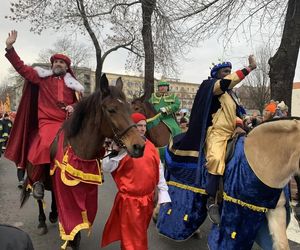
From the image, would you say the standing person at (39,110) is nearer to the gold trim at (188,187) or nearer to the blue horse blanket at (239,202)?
the gold trim at (188,187)

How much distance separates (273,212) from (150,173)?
4.32ft

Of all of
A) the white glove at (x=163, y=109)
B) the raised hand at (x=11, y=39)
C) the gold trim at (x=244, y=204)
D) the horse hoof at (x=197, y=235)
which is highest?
Answer: the raised hand at (x=11, y=39)

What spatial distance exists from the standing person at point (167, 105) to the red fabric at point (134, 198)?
15.3 ft

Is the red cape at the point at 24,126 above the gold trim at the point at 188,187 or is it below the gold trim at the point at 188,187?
above

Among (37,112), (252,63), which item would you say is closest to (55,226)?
(37,112)

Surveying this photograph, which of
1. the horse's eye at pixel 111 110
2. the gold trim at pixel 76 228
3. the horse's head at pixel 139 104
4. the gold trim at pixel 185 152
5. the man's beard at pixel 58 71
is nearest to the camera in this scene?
the horse's eye at pixel 111 110

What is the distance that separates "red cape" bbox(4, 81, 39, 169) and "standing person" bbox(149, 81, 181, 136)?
3738mm

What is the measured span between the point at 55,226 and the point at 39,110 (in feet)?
6.19

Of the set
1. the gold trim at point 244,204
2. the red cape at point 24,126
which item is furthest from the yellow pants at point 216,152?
the red cape at point 24,126

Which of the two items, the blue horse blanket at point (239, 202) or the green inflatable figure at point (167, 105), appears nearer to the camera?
the blue horse blanket at point (239, 202)

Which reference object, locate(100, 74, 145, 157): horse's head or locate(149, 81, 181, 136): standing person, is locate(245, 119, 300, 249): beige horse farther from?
locate(149, 81, 181, 136): standing person

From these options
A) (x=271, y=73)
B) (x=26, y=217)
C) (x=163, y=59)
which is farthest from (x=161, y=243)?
(x=163, y=59)

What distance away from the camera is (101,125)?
422 cm

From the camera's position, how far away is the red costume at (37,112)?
5262mm
